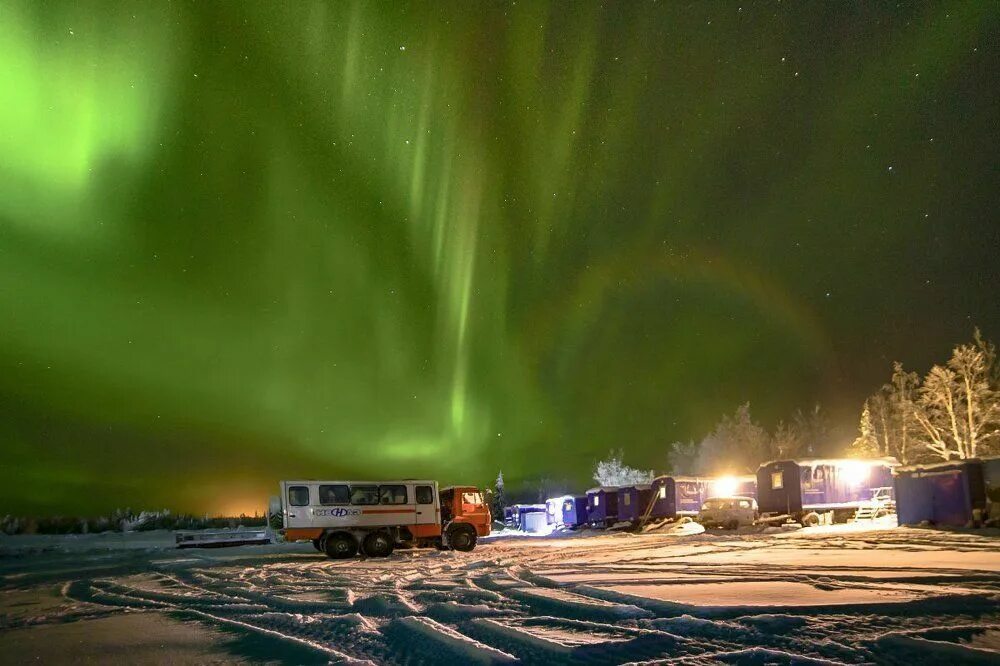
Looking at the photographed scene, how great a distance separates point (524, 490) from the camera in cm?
12838

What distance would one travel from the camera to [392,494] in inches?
1081

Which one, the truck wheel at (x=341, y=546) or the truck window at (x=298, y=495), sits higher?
the truck window at (x=298, y=495)

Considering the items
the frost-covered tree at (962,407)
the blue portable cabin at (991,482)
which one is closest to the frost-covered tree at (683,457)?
the frost-covered tree at (962,407)

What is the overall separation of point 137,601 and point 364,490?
1263cm

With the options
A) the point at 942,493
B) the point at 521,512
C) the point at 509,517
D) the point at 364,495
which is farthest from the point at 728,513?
the point at 509,517

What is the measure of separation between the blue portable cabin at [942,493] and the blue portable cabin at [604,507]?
19.3m

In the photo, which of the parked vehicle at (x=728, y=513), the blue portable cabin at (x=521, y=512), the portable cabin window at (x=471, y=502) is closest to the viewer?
the portable cabin window at (x=471, y=502)

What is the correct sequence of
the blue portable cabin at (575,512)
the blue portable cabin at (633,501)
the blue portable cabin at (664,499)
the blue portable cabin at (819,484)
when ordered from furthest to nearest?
the blue portable cabin at (575,512) → the blue portable cabin at (633,501) → the blue portable cabin at (664,499) → the blue portable cabin at (819,484)

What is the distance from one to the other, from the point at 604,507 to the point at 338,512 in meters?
26.7

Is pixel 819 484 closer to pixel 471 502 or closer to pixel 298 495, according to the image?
pixel 471 502

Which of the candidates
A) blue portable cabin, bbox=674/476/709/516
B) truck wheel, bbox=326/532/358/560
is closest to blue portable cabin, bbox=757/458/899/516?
blue portable cabin, bbox=674/476/709/516

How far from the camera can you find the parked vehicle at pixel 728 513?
36.0m

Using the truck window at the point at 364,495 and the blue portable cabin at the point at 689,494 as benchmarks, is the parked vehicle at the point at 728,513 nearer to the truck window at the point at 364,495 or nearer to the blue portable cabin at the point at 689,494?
the blue portable cabin at the point at 689,494

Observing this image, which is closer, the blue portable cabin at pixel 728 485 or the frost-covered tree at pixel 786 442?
the blue portable cabin at pixel 728 485
